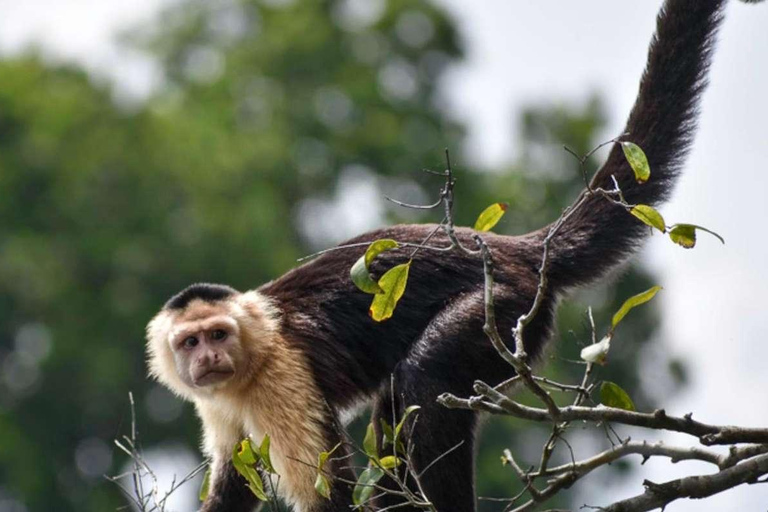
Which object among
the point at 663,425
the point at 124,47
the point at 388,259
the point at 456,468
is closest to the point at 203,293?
the point at 388,259

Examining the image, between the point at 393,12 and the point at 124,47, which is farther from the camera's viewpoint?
the point at 124,47

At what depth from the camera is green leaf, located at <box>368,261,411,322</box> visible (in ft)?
24.0

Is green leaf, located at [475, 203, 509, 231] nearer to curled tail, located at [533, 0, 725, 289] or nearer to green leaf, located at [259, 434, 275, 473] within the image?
green leaf, located at [259, 434, 275, 473]

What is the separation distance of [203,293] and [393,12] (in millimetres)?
45153

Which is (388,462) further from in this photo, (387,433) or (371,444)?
(387,433)

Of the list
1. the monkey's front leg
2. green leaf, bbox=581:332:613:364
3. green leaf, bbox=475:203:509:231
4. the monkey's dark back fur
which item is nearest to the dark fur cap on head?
the monkey's dark back fur

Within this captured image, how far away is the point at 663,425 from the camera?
6.43 m

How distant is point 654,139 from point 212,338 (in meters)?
3.35

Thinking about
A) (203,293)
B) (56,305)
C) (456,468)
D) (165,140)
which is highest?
(203,293)

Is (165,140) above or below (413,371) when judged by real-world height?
below

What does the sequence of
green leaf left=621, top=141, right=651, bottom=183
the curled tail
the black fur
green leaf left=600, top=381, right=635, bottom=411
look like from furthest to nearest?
the curled tail, the black fur, green leaf left=621, top=141, right=651, bottom=183, green leaf left=600, top=381, right=635, bottom=411

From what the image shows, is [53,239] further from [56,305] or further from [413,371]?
[413,371]

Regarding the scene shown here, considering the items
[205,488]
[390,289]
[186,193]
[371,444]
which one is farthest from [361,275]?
[186,193]

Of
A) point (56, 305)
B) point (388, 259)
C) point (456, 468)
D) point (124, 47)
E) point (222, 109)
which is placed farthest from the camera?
point (124, 47)
